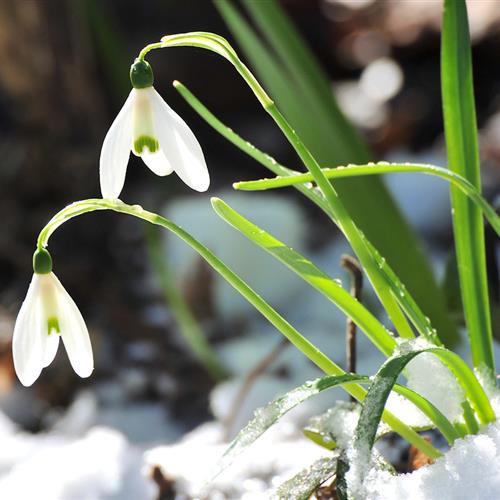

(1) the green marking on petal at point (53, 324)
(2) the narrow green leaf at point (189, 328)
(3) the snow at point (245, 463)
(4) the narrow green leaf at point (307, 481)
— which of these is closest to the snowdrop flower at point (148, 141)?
(1) the green marking on petal at point (53, 324)

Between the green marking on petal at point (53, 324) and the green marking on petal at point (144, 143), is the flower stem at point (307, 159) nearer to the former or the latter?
the green marking on petal at point (144, 143)

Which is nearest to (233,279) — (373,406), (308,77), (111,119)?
(373,406)

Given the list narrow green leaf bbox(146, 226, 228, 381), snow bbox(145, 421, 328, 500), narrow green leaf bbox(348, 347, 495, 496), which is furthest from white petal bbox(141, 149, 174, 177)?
Answer: narrow green leaf bbox(146, 226, 228, 381)

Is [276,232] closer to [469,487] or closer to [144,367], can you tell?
[144,367]

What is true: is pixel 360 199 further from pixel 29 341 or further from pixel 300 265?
pixel 29 341

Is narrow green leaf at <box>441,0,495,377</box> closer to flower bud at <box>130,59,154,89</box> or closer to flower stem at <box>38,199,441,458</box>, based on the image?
flower stem at <box>38,199,441,458</box>

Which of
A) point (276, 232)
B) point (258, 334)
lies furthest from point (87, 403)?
point (276, 232)
